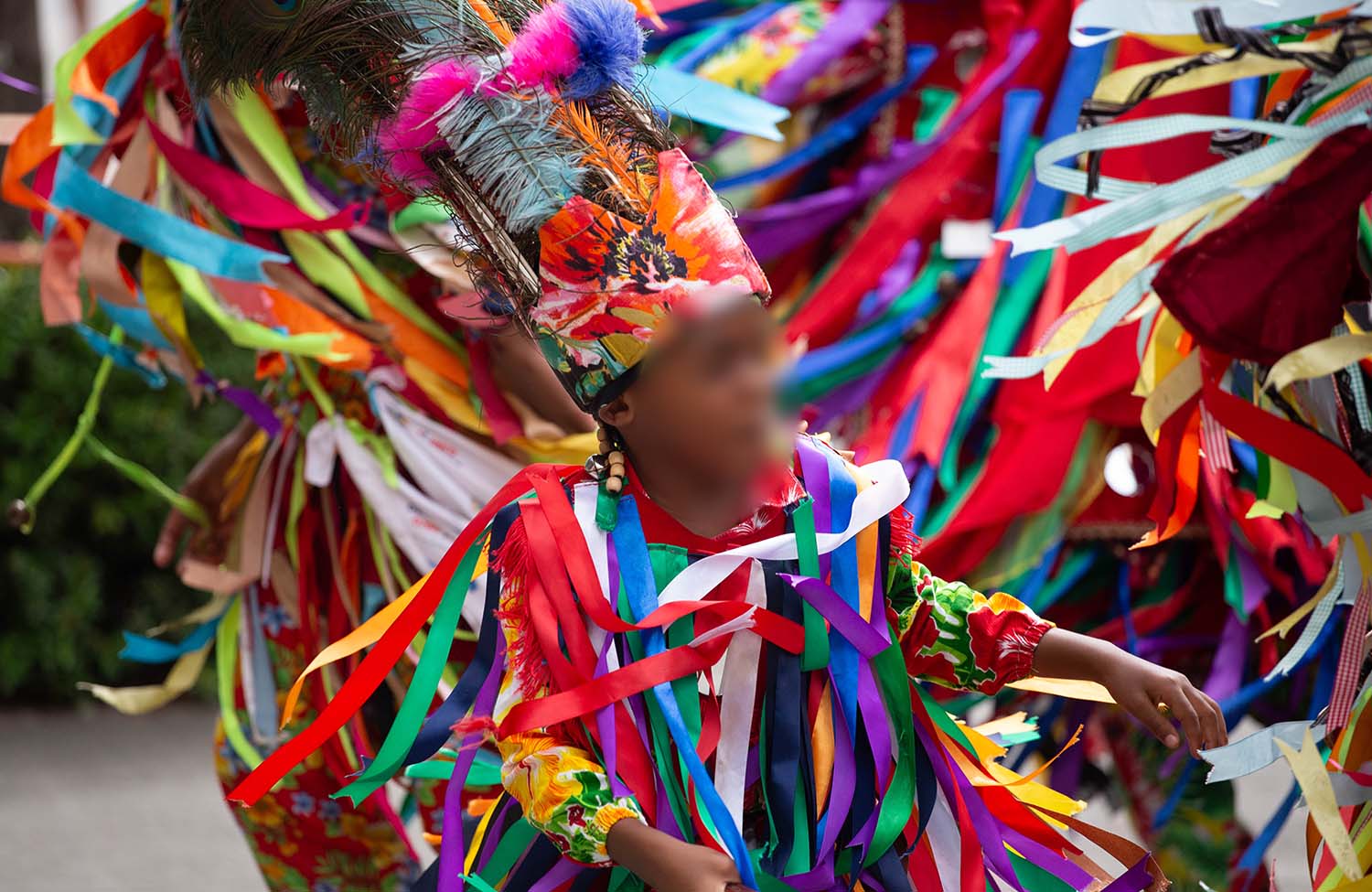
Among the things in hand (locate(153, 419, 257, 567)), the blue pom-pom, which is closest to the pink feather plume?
the blue pom-pom

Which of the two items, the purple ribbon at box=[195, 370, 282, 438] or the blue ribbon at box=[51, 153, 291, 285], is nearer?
the blue ribbon at box=[51, 153, 291, 285]

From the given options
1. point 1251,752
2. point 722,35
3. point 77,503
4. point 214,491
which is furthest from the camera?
point 77,503

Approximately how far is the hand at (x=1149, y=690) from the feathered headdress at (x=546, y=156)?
49 centimetres

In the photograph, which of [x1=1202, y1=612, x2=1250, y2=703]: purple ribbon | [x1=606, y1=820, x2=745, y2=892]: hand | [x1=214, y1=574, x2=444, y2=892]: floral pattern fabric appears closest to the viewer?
[x1=606, y1=820, x2=745, y2=892]: hand

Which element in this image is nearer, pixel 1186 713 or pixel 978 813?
pixel 1186 713

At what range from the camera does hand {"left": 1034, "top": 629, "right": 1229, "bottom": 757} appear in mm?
1547

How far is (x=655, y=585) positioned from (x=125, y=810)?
3.77 m

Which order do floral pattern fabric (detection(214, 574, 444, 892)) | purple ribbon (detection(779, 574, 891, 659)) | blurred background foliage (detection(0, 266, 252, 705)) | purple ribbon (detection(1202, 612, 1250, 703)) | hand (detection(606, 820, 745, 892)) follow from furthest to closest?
1. blurred background foliage (detection(0, 266, 252, 705))
2. floral pattern fabric (detection(214, 574, 444, 892))
3. purple ribbon (detection(1202, 612, 1250, 703))
4. purple ribbon (detection(779, 574, 891, 659))
5. hand (detection(606, 820, 745, 892))

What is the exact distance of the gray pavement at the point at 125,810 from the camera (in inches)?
165

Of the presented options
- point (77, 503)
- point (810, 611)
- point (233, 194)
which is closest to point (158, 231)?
point (233, 194)

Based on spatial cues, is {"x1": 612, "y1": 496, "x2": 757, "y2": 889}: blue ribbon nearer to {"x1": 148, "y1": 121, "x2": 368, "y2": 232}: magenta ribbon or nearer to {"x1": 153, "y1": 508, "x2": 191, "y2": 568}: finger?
{"x1": 148, "y1": 121, "x2": 368, "y2": 232}: magenta ribbon

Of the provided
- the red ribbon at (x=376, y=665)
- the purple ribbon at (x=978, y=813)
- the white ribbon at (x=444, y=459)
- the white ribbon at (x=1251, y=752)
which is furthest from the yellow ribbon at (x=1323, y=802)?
the white ribbon at (x=444, y=459)

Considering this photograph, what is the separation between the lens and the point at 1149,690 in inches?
61.7

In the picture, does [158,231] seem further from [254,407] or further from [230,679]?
[230,679]
